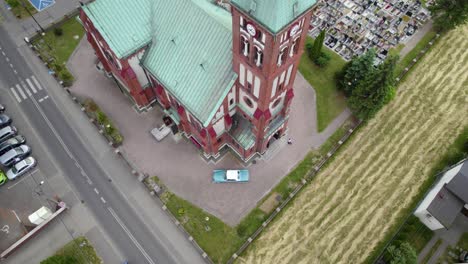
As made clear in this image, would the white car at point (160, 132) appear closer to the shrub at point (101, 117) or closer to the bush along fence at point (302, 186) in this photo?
the shrub at point (101, 117)

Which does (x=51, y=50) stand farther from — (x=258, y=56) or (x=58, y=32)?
(x=258, y=56)

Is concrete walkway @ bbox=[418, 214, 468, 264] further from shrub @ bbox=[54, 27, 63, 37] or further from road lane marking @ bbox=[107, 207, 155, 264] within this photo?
shrub @ bbox=[54, 27, 63, 37]

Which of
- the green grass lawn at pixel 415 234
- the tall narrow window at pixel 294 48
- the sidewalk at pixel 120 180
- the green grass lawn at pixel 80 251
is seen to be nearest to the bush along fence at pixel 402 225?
the green grass lawn at pixel 415 234

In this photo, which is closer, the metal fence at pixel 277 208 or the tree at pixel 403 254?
the tree at pixel 403 254

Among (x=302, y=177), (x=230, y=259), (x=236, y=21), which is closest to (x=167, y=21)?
(x=236, y=21)

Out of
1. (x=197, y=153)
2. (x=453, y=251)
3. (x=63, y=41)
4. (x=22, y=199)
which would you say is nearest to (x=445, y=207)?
(x=453, y=251)

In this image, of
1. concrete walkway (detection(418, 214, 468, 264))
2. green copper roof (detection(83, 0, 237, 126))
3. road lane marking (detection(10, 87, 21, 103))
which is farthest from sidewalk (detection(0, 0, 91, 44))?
concrete walkway (detection(418, 214, 468, 264))
